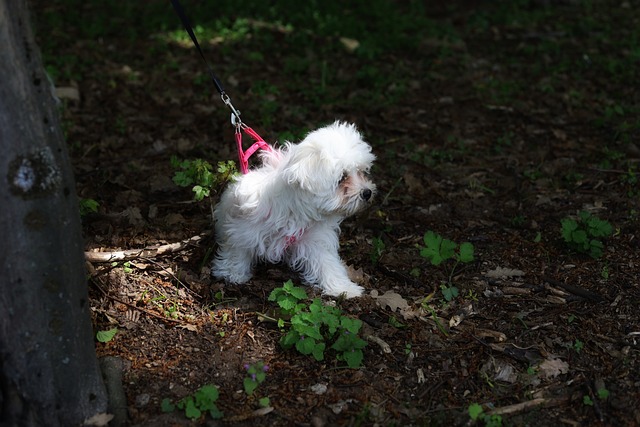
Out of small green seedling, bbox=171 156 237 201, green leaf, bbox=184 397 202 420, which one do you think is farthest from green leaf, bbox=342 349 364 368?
small green seedling, bbox=171 156 237 201

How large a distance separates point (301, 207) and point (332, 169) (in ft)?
1.18

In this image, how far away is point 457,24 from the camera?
35.7ft

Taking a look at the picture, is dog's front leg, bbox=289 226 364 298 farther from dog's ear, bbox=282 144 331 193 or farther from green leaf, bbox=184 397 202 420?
green leaf, bbox=184 397 202 420

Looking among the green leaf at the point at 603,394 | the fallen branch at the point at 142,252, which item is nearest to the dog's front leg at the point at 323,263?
Result: the fallen branch at the point at 142,252

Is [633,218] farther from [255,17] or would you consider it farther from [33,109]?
[255,17]

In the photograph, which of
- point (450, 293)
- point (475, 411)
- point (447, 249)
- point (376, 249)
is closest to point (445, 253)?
point (447, 249)

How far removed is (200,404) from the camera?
3.55 m

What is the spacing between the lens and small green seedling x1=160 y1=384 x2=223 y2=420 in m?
3.50

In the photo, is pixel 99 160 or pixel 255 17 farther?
pixel 255 17

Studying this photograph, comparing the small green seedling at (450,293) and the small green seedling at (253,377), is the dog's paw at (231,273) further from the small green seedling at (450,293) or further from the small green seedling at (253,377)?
the small green seedling at (450,293)

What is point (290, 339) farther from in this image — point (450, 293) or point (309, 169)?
point (450, 293)

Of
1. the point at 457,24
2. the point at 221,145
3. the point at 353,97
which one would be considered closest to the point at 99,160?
the point at 221,145

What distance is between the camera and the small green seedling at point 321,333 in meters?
3.94

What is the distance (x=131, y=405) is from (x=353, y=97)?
5290mm
